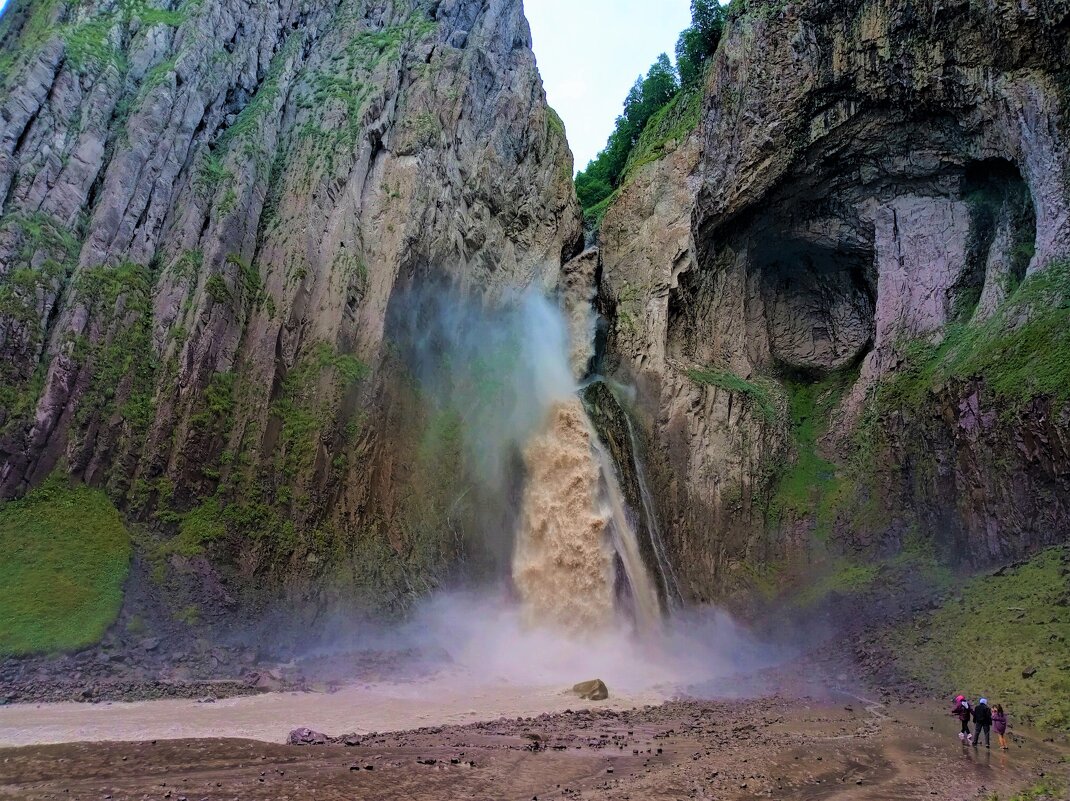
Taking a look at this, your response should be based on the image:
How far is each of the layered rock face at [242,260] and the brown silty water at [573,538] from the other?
129 inches

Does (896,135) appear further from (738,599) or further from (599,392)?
(738,599)

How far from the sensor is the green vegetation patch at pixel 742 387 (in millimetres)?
26750

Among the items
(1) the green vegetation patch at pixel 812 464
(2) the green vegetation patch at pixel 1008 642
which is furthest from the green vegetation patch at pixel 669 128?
(2) the green vegetation patch at pixel 1008 642

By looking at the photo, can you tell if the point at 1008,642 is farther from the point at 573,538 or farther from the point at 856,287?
the point at 856,287

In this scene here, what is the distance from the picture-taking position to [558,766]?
980cm

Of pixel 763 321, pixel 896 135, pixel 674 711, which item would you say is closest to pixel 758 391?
pixel 763 321

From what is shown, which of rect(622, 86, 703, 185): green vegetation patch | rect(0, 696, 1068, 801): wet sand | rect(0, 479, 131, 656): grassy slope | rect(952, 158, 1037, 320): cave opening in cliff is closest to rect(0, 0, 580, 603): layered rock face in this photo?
rect(0, 479, 131, 656): grassy slope

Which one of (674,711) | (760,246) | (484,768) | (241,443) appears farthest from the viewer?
(760,246)

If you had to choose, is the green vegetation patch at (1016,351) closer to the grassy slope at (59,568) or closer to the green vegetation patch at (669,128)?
the green vegetation patch at (669,128)

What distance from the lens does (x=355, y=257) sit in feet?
79.8

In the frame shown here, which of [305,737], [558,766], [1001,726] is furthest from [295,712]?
[1001,726]

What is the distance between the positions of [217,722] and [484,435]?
1500cm

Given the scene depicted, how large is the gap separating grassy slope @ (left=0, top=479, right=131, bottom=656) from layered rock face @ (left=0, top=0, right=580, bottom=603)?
2.36 ft

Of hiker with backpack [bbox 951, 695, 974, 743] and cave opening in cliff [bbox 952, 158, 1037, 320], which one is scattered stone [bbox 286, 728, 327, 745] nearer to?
hiker with backpack [bbox 951, 695, 974, 743]
